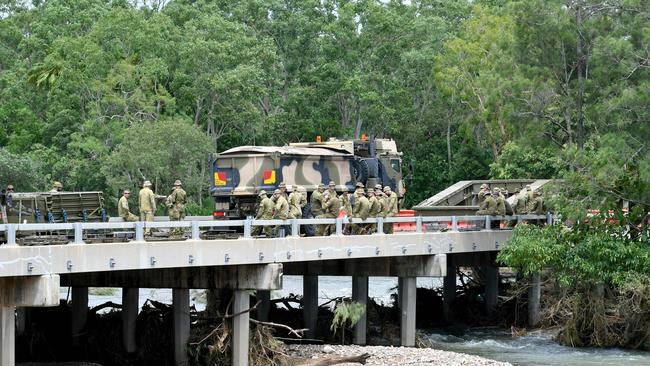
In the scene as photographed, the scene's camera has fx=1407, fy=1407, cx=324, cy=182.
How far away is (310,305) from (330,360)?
6265mm

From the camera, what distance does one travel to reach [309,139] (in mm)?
74500

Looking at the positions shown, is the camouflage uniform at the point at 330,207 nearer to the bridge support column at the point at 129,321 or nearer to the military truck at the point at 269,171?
the military truck at the point at 269,171

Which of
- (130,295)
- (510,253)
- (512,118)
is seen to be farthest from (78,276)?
(512,118)

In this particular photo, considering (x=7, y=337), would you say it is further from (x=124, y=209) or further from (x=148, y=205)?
(x=148, y=205)

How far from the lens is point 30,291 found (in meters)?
23.5

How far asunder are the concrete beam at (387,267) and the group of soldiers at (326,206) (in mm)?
857

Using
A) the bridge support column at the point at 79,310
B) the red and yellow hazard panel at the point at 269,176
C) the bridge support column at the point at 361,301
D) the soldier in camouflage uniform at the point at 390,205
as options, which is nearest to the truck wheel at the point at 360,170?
the red and yellow hazard panel at the point at 269,176

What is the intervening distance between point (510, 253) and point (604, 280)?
8.27ft

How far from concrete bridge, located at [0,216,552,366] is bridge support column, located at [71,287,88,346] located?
23 mm

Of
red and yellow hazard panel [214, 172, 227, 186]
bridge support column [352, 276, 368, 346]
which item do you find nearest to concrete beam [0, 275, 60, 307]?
bridge support column [352, 276, 368, 346]

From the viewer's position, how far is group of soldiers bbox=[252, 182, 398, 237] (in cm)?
3112

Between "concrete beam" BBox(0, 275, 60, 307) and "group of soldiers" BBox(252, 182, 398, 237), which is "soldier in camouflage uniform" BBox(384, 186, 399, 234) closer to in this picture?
"group of soldiers" BBox(252, 182, 398, 237)

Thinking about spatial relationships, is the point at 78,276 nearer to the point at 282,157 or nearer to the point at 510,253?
the point at 282,157

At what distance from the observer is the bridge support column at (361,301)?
3416 centimetres
